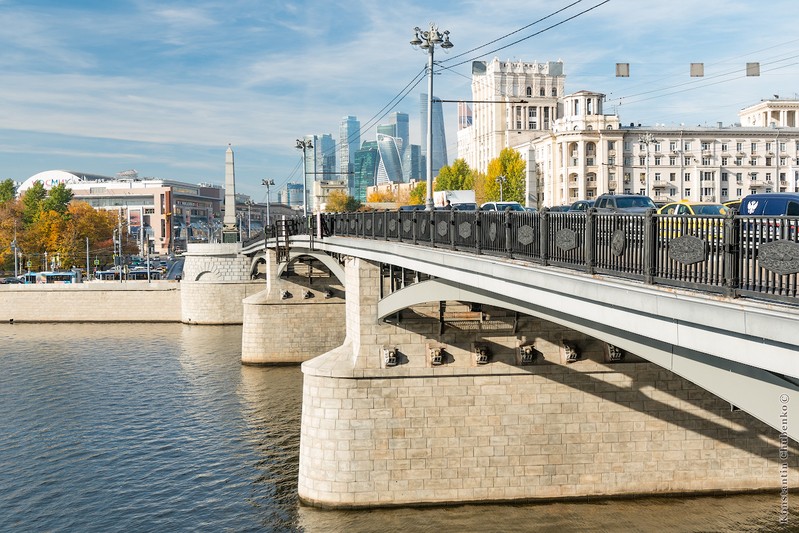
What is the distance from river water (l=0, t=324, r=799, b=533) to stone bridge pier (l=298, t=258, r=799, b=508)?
1.70 feet

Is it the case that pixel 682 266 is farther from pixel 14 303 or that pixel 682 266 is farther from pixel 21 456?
pixel 14 303

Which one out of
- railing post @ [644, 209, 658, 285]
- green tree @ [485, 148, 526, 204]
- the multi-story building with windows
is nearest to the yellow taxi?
railing post @ [644, 209, 658, 285]

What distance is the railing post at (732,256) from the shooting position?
7.82 metres

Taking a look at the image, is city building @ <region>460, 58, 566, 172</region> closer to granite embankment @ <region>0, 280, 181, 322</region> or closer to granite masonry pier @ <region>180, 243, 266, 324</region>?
granite masonry pier @ <region>180, 243, 266, 324</region>

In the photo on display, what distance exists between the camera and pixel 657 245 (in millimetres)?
9289

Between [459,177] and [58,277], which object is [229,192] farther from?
[459,177]

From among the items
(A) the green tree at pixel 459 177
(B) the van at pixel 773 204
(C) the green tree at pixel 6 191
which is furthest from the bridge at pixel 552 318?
(C) the green tree at pixel 6 191

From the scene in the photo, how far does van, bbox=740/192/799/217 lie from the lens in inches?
554

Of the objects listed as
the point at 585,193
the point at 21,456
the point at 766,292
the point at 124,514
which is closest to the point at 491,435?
the point at 124,514

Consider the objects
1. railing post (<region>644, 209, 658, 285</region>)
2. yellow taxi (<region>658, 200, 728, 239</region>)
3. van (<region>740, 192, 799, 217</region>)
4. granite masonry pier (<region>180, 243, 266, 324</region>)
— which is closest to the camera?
yellow taxi (<region>658, 200, 728, 239</region>)

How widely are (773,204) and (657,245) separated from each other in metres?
7.35

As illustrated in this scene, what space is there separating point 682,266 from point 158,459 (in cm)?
1935

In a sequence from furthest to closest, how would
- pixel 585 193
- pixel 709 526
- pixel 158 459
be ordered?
pixel 585 193 → pixel 158 459 → pixel 709 526

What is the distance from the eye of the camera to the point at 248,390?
110 ft
